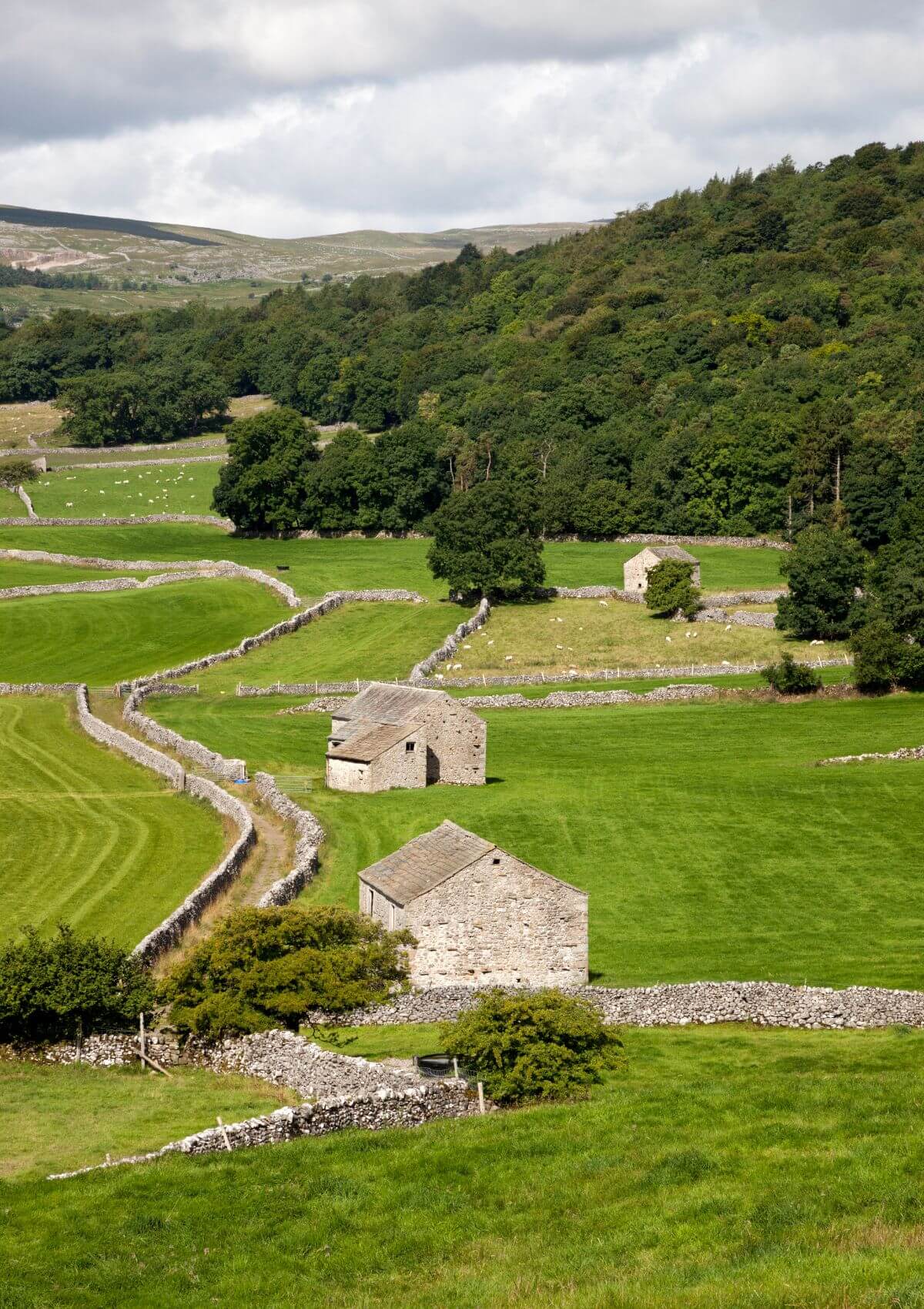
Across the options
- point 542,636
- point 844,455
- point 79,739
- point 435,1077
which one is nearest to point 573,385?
point 844,455

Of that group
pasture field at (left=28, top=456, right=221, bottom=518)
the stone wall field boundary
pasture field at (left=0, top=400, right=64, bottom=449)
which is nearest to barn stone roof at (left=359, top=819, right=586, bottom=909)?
the stone wall field boundary

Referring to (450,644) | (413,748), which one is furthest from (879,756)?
(450,644)

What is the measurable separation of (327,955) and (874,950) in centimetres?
1406

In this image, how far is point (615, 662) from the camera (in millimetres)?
84938

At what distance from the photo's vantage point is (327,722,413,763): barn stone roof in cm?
5906

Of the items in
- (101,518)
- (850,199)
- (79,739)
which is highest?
(850,199)

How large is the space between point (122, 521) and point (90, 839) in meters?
82.8

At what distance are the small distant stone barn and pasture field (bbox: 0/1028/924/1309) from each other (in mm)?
70236

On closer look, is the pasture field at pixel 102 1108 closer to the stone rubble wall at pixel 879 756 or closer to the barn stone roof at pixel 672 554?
the stone rubble wall at pixel 879 756

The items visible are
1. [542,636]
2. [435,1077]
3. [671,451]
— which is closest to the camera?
[435,1077]

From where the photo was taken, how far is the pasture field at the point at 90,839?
4338 cm

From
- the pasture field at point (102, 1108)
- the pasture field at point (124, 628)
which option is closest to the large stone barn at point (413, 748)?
the pasture field at point (102, 1108)

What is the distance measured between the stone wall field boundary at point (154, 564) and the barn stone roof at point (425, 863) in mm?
66603

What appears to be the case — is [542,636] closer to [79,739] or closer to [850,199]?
[79,739]
